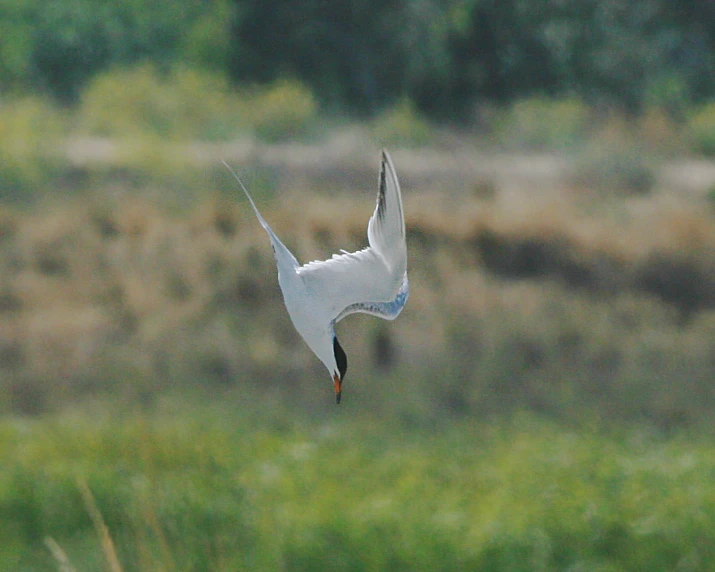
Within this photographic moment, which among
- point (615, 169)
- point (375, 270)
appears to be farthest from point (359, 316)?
point (375, 270)

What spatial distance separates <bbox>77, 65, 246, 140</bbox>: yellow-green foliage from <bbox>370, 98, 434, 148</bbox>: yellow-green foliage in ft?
2.95

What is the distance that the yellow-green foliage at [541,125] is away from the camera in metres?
7.90

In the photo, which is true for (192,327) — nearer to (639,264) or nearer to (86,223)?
(86,223)

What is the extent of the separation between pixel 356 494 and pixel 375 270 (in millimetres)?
3901

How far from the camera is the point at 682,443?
5324 millimetres

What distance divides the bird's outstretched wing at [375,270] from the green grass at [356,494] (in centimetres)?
287

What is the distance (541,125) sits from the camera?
8.17 metres

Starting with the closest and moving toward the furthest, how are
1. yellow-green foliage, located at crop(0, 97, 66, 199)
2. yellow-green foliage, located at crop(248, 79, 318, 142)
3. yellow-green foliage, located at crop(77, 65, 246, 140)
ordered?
yellow-green foliage, located at crop(248, 79, 318, 142), yellow-green foliage, located at crop(77, 65, 246, 140), yellow-green foliage, located at crop(0, 97, 66, 199)

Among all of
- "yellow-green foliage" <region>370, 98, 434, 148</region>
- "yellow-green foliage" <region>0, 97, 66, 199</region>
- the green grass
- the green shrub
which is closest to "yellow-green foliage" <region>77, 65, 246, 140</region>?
"yellow-green foliage" <region>0, 97, 66, 199</region>

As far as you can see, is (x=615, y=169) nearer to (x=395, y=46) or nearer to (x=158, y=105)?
(x=395, y=46)

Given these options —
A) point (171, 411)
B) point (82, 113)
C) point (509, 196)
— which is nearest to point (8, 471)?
point (171, 411)

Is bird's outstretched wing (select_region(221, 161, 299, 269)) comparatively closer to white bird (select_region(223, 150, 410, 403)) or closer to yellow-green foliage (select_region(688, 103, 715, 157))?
white bird (select_region(223, 150, 410, 403))

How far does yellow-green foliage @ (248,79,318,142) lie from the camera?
5757 mm

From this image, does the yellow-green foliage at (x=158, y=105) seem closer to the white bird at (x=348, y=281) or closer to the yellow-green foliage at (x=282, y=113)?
the yellow-green foliage at (x=282, y=113)
